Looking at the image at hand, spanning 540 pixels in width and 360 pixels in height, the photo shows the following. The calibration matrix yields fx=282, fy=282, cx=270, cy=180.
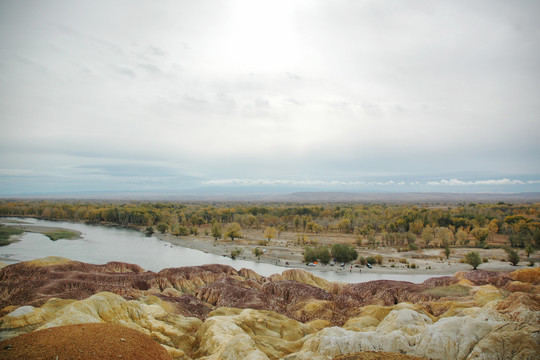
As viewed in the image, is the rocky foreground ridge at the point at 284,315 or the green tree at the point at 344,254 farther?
the green tree at the point at 344,254

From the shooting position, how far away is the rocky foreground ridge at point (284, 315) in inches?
607

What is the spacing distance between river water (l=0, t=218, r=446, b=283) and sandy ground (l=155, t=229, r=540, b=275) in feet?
13.7

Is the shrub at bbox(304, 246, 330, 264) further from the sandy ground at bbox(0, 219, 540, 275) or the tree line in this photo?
the tree line

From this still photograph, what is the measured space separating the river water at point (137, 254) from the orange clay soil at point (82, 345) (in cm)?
5260

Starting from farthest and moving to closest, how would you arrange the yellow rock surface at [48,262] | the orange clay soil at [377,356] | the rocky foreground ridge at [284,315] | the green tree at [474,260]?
the green tree at [474,260] → the yellow rock surface at [48,262] → the rocky foreground ridge at [284,315] → the orange clay soil at [377,356]

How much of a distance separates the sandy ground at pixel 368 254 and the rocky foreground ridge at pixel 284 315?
22.1m

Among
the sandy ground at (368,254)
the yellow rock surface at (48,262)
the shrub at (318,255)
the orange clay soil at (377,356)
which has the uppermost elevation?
the orange clay soil at (377,356)

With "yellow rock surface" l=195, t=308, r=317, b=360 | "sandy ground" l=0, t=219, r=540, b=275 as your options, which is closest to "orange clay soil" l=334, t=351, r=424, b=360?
"yellow rock surface" l=195, t=308, r=317, b=360

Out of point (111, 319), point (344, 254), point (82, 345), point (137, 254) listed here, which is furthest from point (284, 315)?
point (137, 254)

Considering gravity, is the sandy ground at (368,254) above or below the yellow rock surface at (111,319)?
below

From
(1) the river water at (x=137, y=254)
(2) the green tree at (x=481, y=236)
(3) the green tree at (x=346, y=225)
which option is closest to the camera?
(1) the river water at (x=137, y=254)

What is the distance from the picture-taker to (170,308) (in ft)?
97.8

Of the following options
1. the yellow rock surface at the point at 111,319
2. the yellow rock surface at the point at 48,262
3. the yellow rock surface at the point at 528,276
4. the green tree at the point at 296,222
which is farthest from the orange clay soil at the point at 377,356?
the green tree at the point at 296,222

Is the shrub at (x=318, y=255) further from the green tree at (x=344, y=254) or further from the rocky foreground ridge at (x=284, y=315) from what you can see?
A: the rocky foreground ridge at (x=284, y=315)
